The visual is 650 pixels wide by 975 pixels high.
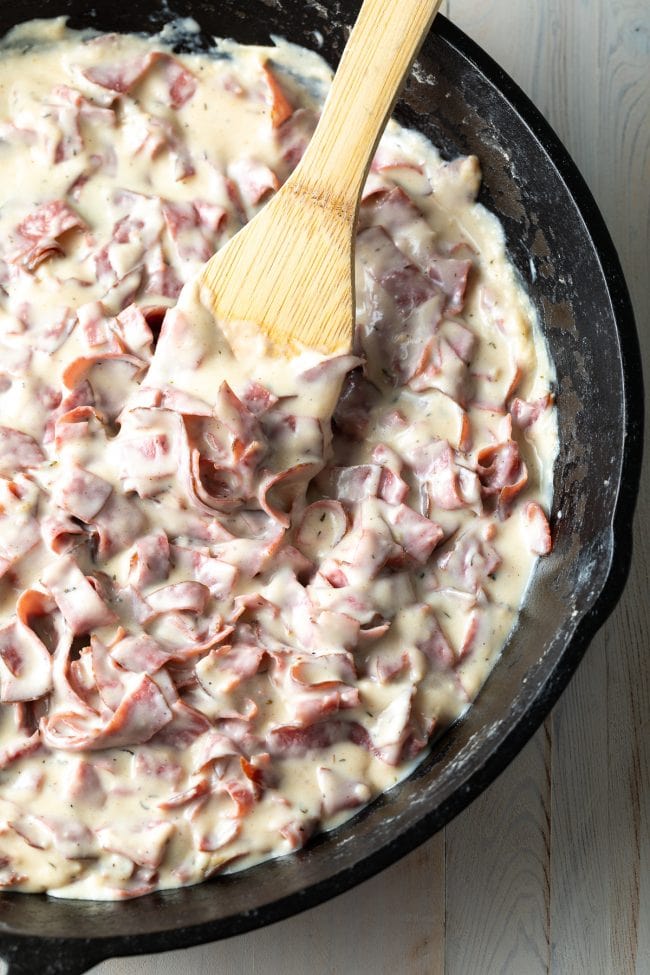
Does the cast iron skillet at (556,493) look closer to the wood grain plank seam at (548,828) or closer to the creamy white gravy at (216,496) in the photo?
the creamy white gravy at (216,496)

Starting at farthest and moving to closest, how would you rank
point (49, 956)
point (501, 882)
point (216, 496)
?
point (501, 882)
point (216, 496)
point (49, 956)

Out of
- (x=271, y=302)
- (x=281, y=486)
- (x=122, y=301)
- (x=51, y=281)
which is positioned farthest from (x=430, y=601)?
(x=51, y=281)

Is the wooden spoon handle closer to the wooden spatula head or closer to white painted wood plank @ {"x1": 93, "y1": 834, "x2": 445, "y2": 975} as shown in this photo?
the wooden spatula head

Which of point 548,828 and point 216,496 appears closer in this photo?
point 216,496

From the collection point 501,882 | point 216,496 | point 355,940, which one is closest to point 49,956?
point 355,940

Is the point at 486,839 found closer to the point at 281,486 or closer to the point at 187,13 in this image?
the point at 281,486

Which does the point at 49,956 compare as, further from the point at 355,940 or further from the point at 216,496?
the point at 216,496

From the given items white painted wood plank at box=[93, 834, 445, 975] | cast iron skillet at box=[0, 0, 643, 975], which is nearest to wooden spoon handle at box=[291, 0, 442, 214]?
cast iron skillet at box=[0, 0, 643, 975]
